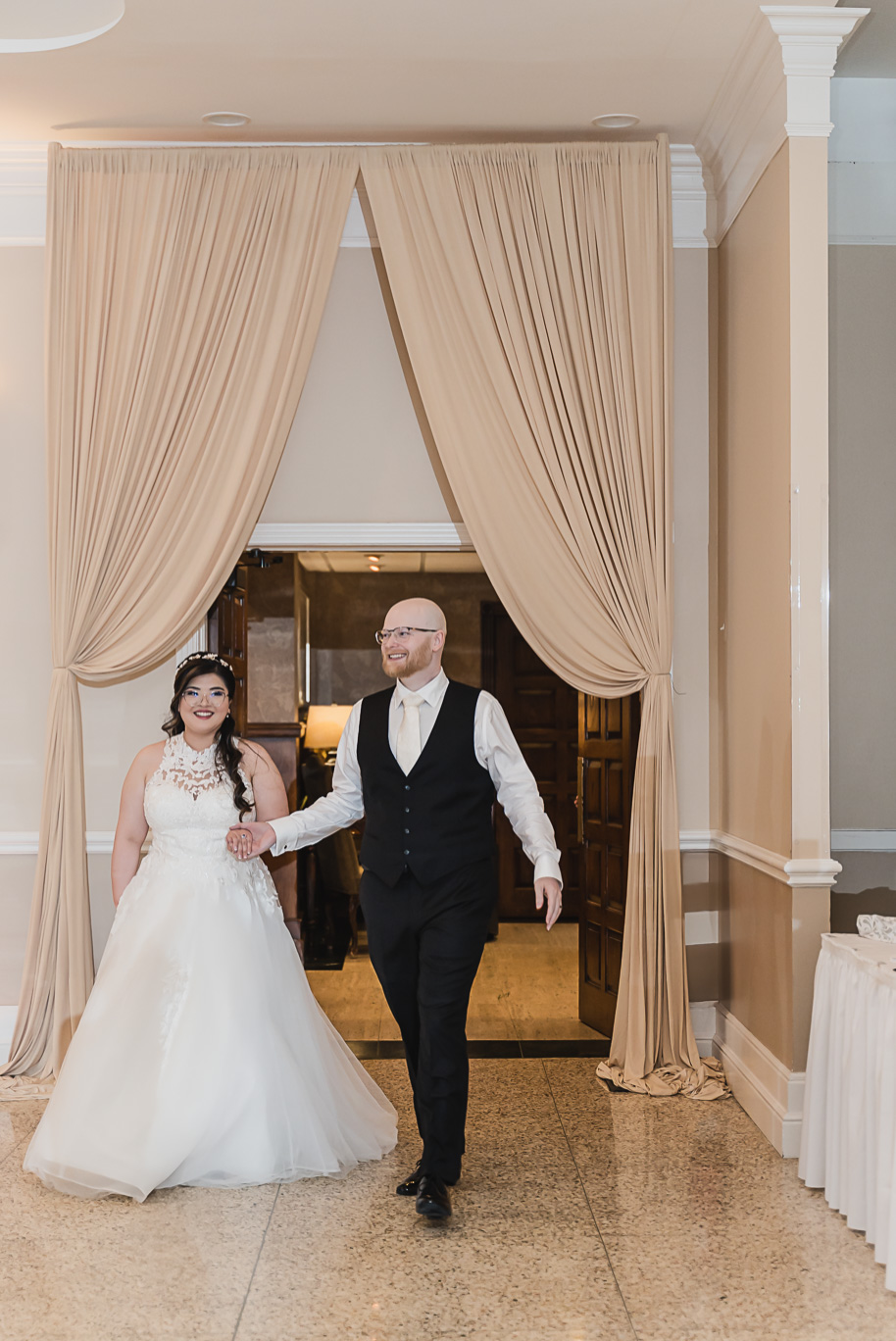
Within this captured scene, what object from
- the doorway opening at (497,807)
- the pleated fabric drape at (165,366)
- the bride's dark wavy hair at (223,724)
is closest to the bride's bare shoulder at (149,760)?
the bride's dark wavy hair at (223,724)

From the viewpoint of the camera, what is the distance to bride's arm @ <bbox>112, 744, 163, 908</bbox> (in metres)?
3.93

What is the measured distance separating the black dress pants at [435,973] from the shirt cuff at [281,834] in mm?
327

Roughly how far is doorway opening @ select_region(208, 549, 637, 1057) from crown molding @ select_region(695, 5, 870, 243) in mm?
2243

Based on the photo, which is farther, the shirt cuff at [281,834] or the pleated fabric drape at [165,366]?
the pleated fabric drape at [165,366]

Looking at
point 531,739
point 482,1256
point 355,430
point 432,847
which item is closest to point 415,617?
point 432,847

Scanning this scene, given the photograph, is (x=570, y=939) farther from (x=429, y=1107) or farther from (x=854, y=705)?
(x=429, y=1107)

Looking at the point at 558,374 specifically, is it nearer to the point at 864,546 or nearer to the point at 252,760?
the point at 864,546

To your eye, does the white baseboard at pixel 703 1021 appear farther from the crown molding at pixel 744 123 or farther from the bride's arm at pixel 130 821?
the crown molding at pixel 744 123

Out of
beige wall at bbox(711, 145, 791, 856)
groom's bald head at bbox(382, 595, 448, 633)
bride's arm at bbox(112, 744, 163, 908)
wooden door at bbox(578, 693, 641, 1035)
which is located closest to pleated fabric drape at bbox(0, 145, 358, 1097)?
bride's arm at bbox(112, 744, 163, 908)

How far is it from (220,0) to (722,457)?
2528 millimetres

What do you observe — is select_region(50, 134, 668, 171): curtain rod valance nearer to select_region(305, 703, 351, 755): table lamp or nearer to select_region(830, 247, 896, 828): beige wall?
select_region(830, 247, 896, 828): beige wall

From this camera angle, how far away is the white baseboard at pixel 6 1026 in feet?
15.4

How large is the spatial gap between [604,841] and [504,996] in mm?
1449

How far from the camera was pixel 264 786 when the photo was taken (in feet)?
12.8
